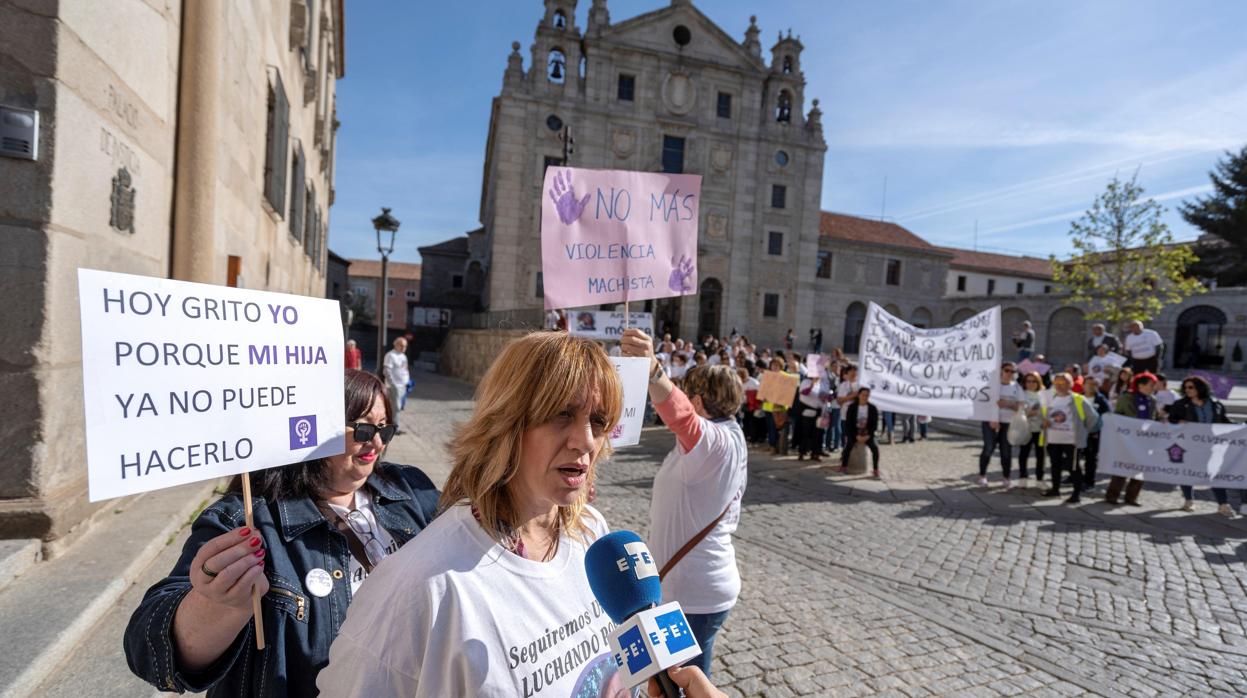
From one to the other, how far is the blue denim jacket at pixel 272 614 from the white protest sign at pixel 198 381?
0.16m

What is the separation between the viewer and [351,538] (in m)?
1.93

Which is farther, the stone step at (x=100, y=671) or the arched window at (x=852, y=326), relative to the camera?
the arched window at (x=852, y=326)

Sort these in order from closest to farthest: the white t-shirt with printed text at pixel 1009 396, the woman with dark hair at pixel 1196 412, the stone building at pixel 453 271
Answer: the woman with dark hair at pixel 1196 412
the white t-shirt with printed text at pixel 1009 396
the stone building at pixel 453 271

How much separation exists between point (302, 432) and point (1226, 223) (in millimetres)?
56876

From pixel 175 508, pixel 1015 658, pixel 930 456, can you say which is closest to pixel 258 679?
pixel 175 508

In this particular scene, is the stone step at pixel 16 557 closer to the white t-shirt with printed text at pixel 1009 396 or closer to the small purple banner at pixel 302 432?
the small purple banner at pixel 302 432

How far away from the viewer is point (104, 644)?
10.3ft

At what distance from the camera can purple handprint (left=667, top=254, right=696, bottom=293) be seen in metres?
4.34

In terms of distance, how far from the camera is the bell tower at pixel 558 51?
34344 mm

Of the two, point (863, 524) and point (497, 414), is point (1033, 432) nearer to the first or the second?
point (863, 524)

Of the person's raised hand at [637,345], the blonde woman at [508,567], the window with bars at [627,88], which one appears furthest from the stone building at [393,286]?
the blonde woman at [508,567]

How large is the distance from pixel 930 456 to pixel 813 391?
313 cm

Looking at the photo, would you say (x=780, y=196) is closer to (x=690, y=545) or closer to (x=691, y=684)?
(x=690, y=545)

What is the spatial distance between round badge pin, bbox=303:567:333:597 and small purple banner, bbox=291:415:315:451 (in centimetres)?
36
